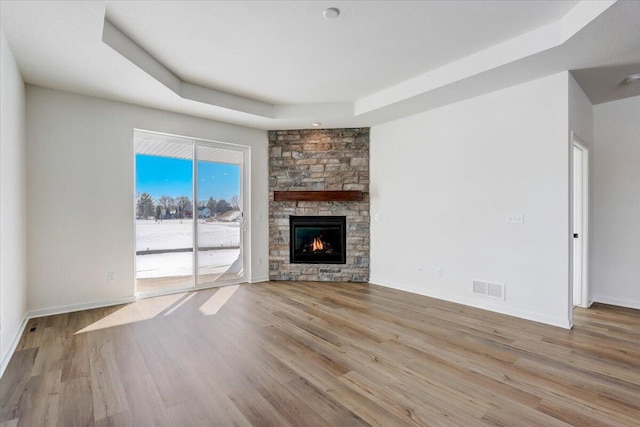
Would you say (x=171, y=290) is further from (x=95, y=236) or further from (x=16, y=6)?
(x=16, y=6)

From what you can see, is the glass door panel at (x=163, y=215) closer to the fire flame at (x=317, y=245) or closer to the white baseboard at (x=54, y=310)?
the white baseboard at (x=54, y=310)

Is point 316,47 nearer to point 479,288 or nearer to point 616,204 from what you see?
point 479,288

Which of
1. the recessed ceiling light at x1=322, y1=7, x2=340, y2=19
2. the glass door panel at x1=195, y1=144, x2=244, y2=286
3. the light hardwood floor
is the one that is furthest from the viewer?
the glass door panel at x1=195, y1=144, x2=244, y2=286

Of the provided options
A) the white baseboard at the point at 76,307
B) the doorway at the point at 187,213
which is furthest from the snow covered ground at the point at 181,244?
the white baseboard at the point at 76,307

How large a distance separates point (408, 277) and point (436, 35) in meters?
3.32

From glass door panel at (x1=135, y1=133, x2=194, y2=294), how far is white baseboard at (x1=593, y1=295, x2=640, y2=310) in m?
5.85

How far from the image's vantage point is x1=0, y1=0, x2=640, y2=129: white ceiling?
99.1 inches

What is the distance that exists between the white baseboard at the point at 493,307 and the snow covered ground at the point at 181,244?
2744 mm

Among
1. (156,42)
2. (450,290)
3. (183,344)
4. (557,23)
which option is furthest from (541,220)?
(156,42)

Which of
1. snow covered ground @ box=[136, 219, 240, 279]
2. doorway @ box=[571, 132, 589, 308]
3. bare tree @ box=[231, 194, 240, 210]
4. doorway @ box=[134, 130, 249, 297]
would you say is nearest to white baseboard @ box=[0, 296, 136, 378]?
doorway @ box=[134, 130, 249, 297]

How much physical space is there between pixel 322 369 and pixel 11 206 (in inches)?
125

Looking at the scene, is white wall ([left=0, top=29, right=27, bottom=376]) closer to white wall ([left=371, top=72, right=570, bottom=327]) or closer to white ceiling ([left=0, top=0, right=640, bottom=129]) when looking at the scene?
white ceiling ([left=0, top=0, right=640, bottom=129])

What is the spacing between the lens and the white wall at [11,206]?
2.56 m

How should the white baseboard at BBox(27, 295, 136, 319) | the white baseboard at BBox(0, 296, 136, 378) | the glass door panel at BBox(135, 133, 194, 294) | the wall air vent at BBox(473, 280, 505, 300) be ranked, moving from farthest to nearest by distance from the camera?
the glass door panel at BBox(135, 133, 194, 294) < the wall air vent at BBox(473, 280, 505, 300) < the white baseboard at BBox(27, 295, 136, 319) < the white baseboard at BBox(0, 296, 136, 378)
